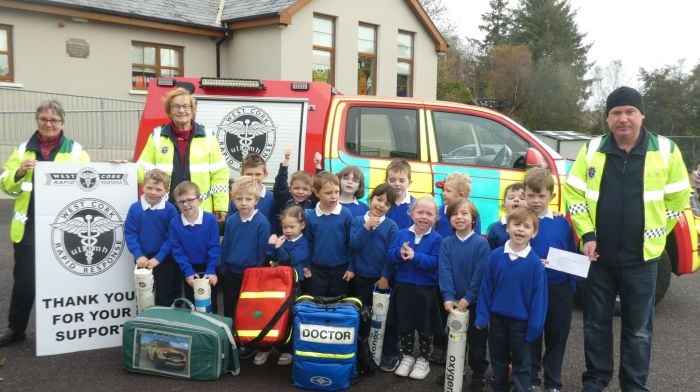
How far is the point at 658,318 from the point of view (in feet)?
18.2

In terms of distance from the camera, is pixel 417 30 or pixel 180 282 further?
pixel 417 30

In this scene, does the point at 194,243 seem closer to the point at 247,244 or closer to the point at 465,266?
the point at 247,244

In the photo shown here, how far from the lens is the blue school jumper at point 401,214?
14.1ft

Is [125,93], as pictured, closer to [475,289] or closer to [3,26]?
[3,26]

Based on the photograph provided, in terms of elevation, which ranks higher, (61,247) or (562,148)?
(562,148)

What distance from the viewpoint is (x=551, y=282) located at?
3.60m

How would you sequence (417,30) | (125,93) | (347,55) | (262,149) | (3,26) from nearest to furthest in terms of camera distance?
(262,149) < (3,26) < (125,93) < (347,55) < (417,30)

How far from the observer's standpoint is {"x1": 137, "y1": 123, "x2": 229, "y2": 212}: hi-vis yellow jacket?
4.41 meters

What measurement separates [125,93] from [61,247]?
11.8m

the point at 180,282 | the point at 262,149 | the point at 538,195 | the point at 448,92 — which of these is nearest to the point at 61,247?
the point at 180,282

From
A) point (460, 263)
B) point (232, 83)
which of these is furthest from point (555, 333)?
point (232, 83)

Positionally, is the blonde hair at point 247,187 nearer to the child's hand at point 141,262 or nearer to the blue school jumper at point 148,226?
the blue school jumper at point 148,226

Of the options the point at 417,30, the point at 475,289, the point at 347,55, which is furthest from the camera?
the point at 417,30

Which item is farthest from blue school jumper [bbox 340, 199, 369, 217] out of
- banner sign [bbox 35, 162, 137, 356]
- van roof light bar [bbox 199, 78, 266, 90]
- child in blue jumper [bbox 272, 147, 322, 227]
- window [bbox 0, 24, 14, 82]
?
window [bbox 0, 24, 14, 82]
